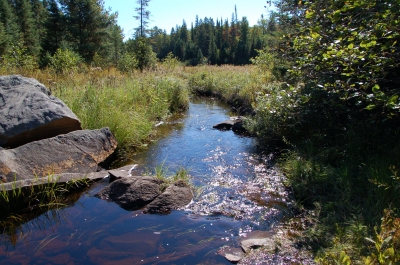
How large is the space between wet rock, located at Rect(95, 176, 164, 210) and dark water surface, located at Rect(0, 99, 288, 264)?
0.12 metres

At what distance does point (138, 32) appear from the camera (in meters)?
32.4

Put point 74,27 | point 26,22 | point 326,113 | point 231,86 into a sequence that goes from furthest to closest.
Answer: point 26,22 < point 74,27 < point 231,86 < point 326,113

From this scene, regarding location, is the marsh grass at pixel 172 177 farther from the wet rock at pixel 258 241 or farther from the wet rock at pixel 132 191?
the wet rock at pixel 258 241

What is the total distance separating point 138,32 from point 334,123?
30.0 m

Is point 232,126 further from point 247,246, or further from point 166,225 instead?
point 247,246

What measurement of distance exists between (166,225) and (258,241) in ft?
3.94

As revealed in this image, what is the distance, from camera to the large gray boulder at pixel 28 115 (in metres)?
5.25

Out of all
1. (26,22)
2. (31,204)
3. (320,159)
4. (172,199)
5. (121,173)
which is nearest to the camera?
(31,204)

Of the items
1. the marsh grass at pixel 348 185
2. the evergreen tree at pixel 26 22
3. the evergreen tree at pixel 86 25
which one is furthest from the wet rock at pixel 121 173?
the evergreen tree at pixel 26 22

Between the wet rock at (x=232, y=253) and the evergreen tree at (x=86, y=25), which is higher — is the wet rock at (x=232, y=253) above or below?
below

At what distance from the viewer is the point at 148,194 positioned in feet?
14.9

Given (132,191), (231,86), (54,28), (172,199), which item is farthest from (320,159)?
(54,28)

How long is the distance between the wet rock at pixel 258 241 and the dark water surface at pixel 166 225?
133 millimetres

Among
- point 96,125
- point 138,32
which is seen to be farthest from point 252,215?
point 138,32
